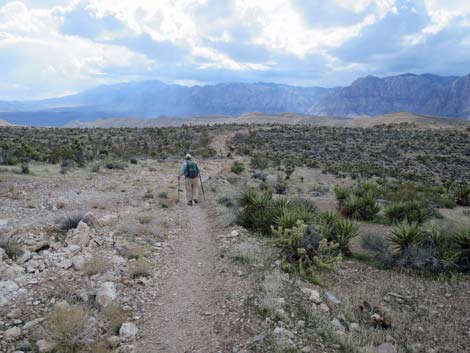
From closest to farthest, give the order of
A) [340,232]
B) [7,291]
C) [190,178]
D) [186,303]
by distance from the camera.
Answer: [7,291] < [186,303] < [340,232] < [190,178]

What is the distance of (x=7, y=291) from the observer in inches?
216

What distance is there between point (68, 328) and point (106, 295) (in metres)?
1.04

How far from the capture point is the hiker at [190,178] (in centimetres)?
1312

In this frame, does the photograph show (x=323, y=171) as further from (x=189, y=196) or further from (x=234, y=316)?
(x=234, y=316)

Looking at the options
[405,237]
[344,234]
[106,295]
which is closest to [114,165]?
[344,234]

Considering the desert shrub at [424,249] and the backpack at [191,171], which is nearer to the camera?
the desert shrub at [424,249]

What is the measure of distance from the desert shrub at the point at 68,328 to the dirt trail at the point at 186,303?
0.76 meters

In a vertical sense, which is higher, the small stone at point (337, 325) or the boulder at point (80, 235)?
the boulder at point (80, 235)

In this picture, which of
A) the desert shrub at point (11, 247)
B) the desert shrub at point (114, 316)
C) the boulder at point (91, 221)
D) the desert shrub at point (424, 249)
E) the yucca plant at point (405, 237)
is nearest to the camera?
the desert shrub at point (114, 316)

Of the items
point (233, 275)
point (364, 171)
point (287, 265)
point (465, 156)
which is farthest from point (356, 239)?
point (465, 156)

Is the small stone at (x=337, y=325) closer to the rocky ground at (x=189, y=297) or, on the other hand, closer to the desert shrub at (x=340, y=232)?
the rocky ground at (x=189, y=297)

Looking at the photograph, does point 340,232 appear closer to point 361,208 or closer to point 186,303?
point 361,208

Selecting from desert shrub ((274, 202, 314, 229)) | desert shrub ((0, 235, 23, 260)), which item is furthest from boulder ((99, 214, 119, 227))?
desert shrub ((274, 202, 314, 229))

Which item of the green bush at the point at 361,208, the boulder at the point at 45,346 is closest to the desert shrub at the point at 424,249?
the green bush at the point at 361,208
